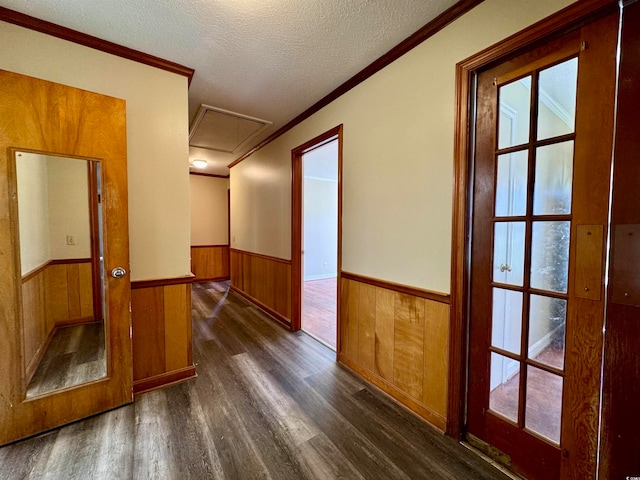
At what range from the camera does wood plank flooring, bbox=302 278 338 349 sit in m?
3.26

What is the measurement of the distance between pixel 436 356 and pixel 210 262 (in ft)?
18.5

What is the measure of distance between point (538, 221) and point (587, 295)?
376 millimetres

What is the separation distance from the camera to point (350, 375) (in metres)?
2.34

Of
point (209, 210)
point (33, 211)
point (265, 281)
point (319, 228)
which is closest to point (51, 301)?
point (33, 211)

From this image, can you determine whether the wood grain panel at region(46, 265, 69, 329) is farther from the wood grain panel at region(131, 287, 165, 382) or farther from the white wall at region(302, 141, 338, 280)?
the white wall at region(302, 141, 338, 280)

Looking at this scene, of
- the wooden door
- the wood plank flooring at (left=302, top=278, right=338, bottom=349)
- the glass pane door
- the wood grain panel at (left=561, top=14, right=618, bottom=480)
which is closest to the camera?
the wood grain panel at (left=561, top=14, right=618, bottom=480)

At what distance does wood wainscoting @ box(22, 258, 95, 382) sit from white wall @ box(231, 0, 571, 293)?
203 centimetres

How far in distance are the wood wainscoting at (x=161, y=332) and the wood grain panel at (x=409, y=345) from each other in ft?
5.56

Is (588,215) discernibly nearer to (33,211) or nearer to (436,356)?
(436,356)

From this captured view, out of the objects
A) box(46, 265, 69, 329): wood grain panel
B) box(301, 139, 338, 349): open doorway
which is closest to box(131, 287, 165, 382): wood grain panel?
box(46, 265, 69, 329): wood grain panel

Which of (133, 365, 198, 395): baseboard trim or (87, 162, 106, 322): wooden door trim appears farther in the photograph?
(133, 365, 198, 395): baseboard trim

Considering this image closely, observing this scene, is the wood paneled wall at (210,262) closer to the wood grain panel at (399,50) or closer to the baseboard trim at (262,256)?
the baseboard trim at (262,256)

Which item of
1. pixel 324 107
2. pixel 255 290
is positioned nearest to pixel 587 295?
pixel 324 107

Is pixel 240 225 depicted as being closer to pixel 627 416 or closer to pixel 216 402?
pixel 216 402
